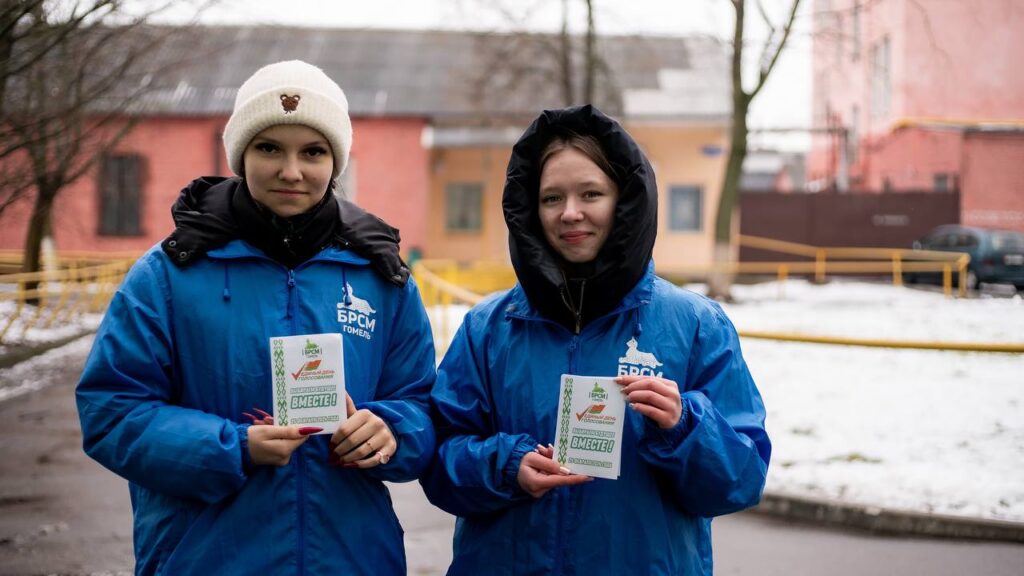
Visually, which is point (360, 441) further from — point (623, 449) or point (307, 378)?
point (623, 449)

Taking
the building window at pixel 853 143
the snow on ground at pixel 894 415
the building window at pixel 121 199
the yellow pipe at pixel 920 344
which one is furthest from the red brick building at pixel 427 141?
the yellow pipe at pixel 920 344

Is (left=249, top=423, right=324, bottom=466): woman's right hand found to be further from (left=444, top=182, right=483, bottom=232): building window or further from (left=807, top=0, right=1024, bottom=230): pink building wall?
(left=807, top=0, right=1024, bottom=230): pink building wall

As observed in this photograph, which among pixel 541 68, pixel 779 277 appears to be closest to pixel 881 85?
pixel 779 277

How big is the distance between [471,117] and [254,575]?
971 inches

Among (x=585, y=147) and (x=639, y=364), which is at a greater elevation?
(x=585, y=147)

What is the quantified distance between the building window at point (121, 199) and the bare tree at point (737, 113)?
54.1 feet

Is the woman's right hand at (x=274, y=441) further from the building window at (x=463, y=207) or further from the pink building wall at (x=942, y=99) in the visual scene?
the pink building wall at (x=942, y=99)

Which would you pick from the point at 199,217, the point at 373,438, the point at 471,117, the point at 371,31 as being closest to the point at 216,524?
the point at 373,438

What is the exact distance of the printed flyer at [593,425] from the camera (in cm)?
218

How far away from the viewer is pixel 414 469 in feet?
7.66

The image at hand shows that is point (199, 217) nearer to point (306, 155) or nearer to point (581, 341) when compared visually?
point (306, 155)

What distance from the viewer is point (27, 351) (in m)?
12.7

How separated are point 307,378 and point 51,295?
17.0 m

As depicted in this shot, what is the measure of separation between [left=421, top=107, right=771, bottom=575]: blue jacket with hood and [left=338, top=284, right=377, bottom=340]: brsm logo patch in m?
0.26
